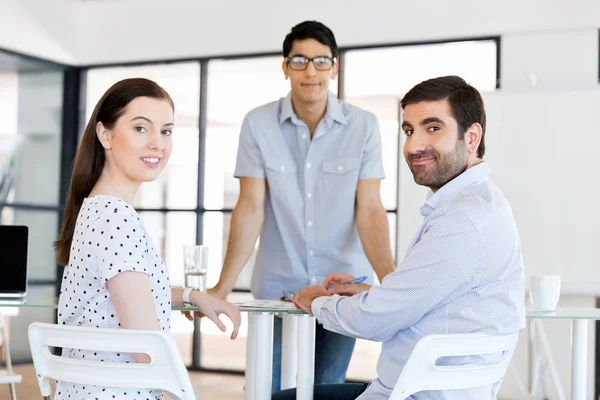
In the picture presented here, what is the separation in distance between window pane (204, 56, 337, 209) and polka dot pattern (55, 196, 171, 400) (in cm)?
449

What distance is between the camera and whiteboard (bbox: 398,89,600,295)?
4.77 metres

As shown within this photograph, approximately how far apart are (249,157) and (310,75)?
0.39 m

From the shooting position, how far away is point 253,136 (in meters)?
3.02

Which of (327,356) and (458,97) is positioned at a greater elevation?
(458,97)

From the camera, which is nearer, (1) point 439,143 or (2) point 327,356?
(1) point 439,143

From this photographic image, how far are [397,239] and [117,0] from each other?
302 cm

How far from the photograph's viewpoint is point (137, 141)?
173cm

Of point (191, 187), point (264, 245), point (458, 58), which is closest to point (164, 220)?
point (191, 187)

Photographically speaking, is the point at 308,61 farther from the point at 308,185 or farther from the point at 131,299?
the point at 131,299

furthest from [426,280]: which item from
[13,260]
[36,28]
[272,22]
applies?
[36,28]

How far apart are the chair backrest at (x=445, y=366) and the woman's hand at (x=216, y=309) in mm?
443

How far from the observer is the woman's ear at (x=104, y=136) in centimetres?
176

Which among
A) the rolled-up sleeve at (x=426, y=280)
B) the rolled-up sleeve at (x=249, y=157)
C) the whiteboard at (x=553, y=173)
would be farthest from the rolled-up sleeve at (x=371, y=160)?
the whiteboard at (x=553, y=173)

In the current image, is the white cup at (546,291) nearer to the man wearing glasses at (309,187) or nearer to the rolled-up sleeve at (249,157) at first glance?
the man wearing glasses at (309,187)
